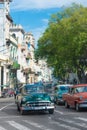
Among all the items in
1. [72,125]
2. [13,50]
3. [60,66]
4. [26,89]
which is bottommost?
[72,125]

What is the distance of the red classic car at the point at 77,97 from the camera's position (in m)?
30.0

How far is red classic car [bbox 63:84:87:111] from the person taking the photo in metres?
30.0

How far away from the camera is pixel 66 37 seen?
197ft

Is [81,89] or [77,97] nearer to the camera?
[77,97]

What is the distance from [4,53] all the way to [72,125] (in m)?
65.4

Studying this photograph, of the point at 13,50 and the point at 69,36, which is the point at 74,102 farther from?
the point at 13,50

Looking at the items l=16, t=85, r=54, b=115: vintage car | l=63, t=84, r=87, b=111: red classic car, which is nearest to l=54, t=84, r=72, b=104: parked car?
l=63, t=84, r=87, b=111: red classic car

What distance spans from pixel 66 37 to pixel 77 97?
3019cm

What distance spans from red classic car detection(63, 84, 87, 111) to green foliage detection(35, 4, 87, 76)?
2357 cm

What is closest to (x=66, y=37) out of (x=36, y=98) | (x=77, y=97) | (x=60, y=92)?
(x=60, y=92)

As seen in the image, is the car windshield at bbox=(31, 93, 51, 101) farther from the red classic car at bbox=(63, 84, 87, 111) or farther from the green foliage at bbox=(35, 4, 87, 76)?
the green foliage at bbox=(35, 4, 87, 76)

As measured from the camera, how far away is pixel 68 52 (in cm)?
6166

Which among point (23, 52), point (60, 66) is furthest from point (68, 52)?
point (23, 52)

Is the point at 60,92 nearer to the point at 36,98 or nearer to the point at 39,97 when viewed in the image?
the point at 39,97
